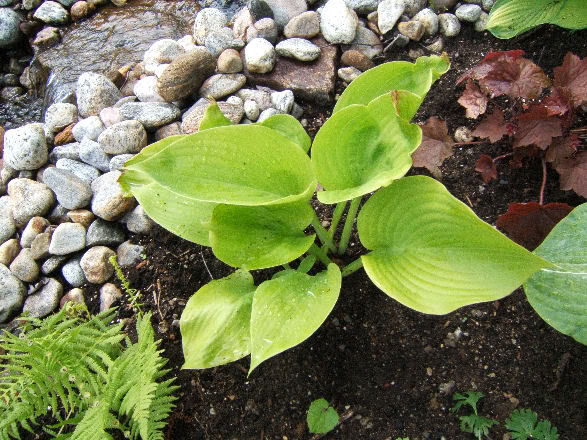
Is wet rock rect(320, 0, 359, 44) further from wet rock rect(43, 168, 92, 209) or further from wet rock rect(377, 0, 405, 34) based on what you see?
wet rock rect(43, 168, 92, 209)

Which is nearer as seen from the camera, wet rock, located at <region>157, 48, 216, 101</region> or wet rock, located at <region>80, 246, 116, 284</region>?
wet rock, located at <region>80, 246, 116, 284</region>

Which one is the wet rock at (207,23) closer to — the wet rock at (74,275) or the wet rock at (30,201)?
the wet rock at (30,201)

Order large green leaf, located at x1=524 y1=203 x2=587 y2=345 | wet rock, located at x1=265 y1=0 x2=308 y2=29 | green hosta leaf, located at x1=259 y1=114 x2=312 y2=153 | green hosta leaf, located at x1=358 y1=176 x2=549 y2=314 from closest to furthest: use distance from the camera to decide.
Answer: green hosta leaf, located at x1=358 y1=176 x2=549 y2=314 → large green leaf, located at x1=524 y1=203 x2=587 y2=345 → green hosta leaf, located at x1=259 y1=114 x2=312 y2=153 → wet rock, located at x1=265 y1=0 x2=308 y2=29

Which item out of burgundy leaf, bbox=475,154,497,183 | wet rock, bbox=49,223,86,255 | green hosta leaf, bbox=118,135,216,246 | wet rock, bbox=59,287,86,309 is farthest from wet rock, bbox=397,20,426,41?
wet rock, bbox=59,287,86,309

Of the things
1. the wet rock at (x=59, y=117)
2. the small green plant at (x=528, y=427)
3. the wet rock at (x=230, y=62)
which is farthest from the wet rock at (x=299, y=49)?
the small green plant at (x=528, y=427)

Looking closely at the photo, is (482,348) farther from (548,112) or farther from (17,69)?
(17,69)

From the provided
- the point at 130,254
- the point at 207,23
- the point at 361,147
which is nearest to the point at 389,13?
the point at 207,23
